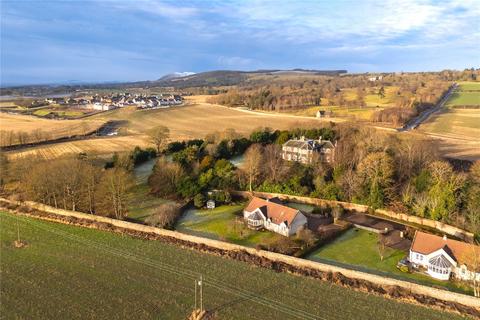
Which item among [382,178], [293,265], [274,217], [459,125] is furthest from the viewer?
[459,125]

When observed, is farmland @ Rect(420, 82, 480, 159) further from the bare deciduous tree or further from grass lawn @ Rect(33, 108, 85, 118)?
grass lawn @ Rect(33, 108, 85, 118)

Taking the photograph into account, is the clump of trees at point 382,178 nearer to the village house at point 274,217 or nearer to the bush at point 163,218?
the village house at point 274,217

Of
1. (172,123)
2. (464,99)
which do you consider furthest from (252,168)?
(464,99)

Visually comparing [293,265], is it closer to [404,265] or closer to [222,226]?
[404,265]

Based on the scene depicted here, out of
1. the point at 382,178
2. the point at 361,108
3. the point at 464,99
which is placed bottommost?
the point at 382,178

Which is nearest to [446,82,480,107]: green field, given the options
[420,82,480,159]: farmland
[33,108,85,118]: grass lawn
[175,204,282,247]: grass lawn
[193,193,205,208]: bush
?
[420,82,480,159]: farmland

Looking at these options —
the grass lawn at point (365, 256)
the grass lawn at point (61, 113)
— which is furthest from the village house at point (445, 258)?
the grass lawn at point (61, 113)

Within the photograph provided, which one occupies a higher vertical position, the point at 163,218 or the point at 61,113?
the point at 61,113
